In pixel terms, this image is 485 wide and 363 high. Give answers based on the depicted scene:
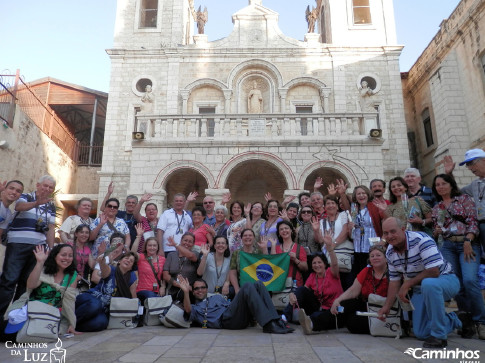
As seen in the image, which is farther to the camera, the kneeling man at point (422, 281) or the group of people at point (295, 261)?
the group of people at point (295, 261)

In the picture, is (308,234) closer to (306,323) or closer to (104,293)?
(306,323)

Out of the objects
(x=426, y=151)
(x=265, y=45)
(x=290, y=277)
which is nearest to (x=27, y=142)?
(x=265, y=45)

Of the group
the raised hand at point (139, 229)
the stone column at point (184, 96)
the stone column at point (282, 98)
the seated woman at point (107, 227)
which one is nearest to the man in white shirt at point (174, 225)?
the raised hand at point (139, 229)

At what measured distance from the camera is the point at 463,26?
545 inches

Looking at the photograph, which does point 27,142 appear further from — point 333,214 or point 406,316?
point 406,316

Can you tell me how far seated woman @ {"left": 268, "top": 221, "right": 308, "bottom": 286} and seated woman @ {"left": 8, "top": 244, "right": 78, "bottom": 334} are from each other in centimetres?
295

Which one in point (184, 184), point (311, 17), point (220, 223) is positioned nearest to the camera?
point (220, 223)

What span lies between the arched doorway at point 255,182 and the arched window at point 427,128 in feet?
27.0

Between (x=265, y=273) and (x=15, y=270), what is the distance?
11.3 ft

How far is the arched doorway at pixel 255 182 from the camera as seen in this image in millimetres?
12992

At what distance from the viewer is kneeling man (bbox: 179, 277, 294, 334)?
14.9 ft

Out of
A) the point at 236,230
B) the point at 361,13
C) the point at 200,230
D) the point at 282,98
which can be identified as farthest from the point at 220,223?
the point at 361,13

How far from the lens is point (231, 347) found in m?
3.64

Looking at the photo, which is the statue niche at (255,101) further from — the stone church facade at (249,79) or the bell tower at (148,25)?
the bell tower at (148,25)
